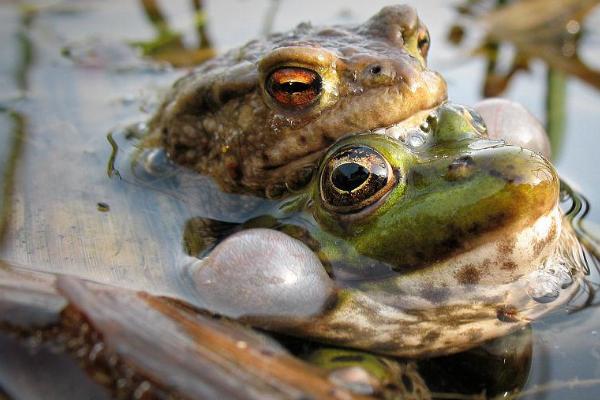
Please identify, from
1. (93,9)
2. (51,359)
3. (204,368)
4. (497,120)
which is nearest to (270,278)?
(204,368)

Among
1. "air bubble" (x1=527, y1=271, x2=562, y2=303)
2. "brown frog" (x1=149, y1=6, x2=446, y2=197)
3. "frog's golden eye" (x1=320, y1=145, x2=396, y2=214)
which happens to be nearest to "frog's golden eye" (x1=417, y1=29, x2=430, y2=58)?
"brown frog" (x1=149, y1=6, x2=446, y2=197)

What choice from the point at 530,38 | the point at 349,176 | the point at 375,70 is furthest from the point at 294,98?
the point at 530,38

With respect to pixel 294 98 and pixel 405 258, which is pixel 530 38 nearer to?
pixel 294 98

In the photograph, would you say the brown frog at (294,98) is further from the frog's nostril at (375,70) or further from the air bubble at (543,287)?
the air bubble at (543,287)

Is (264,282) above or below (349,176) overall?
below

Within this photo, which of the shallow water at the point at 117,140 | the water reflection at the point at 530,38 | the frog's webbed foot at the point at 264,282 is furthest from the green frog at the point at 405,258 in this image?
the water reflection at the point at 530,38
